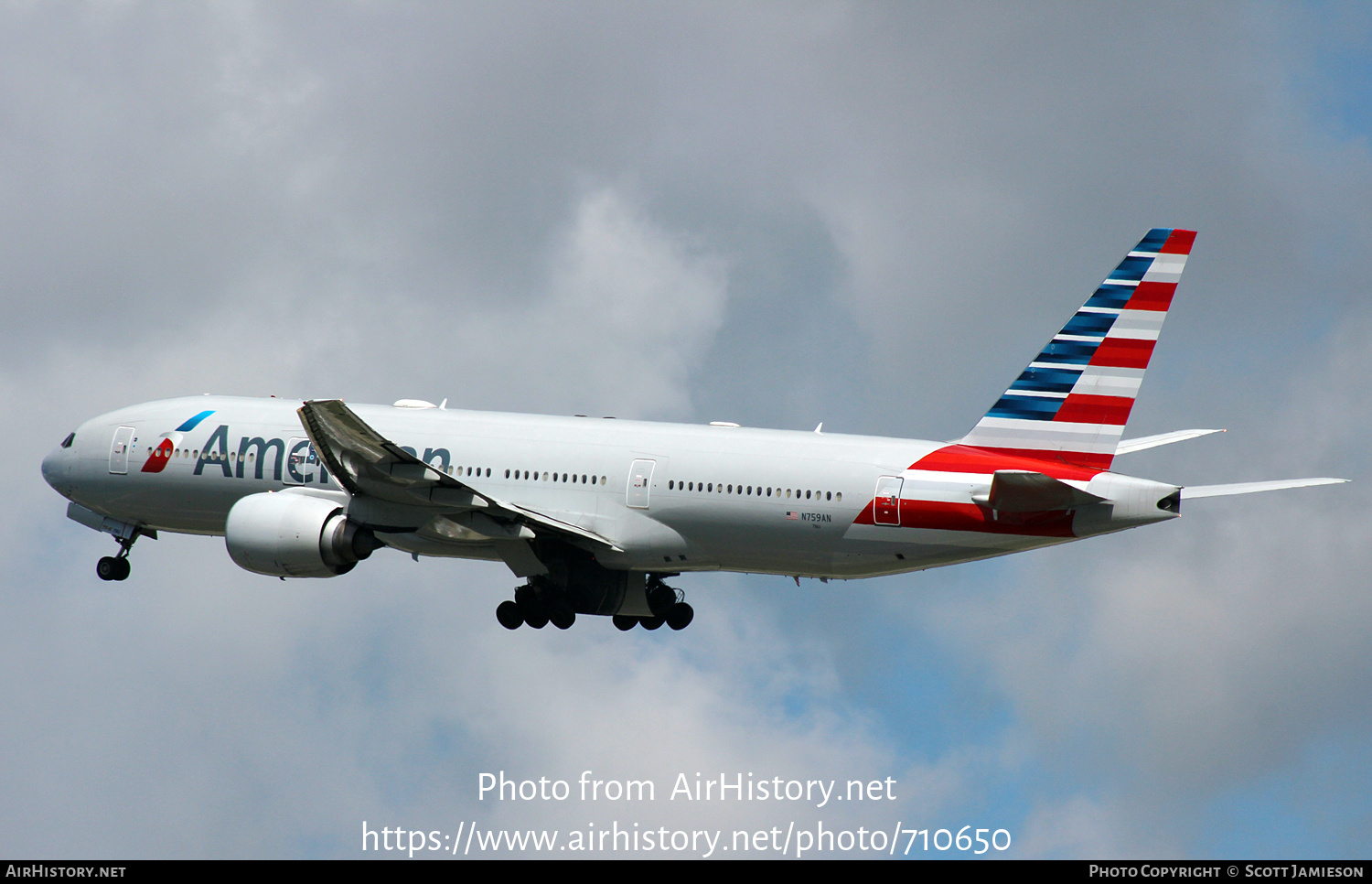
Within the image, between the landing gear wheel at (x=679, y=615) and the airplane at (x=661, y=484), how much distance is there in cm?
124

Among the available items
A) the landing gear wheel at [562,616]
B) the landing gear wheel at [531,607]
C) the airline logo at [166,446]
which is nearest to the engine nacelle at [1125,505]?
the landing gear wheel at [562,616]

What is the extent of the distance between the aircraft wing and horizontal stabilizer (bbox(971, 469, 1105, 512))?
930 cm

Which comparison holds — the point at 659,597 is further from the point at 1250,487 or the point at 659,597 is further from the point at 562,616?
the point at 1250,487

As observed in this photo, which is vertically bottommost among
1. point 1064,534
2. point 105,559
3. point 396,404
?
point 1064,534

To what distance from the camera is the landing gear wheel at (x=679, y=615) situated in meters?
42.9

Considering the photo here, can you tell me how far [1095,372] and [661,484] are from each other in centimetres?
1026

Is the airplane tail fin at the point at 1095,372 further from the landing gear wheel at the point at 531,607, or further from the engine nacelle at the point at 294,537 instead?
the engine nacelle at the point at 294,537

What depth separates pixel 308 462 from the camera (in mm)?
40500

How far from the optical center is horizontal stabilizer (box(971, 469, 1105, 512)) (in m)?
34.2

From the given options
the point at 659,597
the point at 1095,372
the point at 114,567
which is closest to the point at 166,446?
the point at 114,567

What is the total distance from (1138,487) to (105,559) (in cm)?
2775

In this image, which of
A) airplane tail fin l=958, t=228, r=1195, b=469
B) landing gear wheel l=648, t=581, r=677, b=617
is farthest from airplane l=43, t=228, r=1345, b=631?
landing gear wheel l=648, t=581, r=677, b=617

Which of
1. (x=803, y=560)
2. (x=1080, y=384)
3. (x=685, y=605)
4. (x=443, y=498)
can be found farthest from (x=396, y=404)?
(x=1080, y=384)

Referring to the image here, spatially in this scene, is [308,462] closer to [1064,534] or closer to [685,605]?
[685,605]
